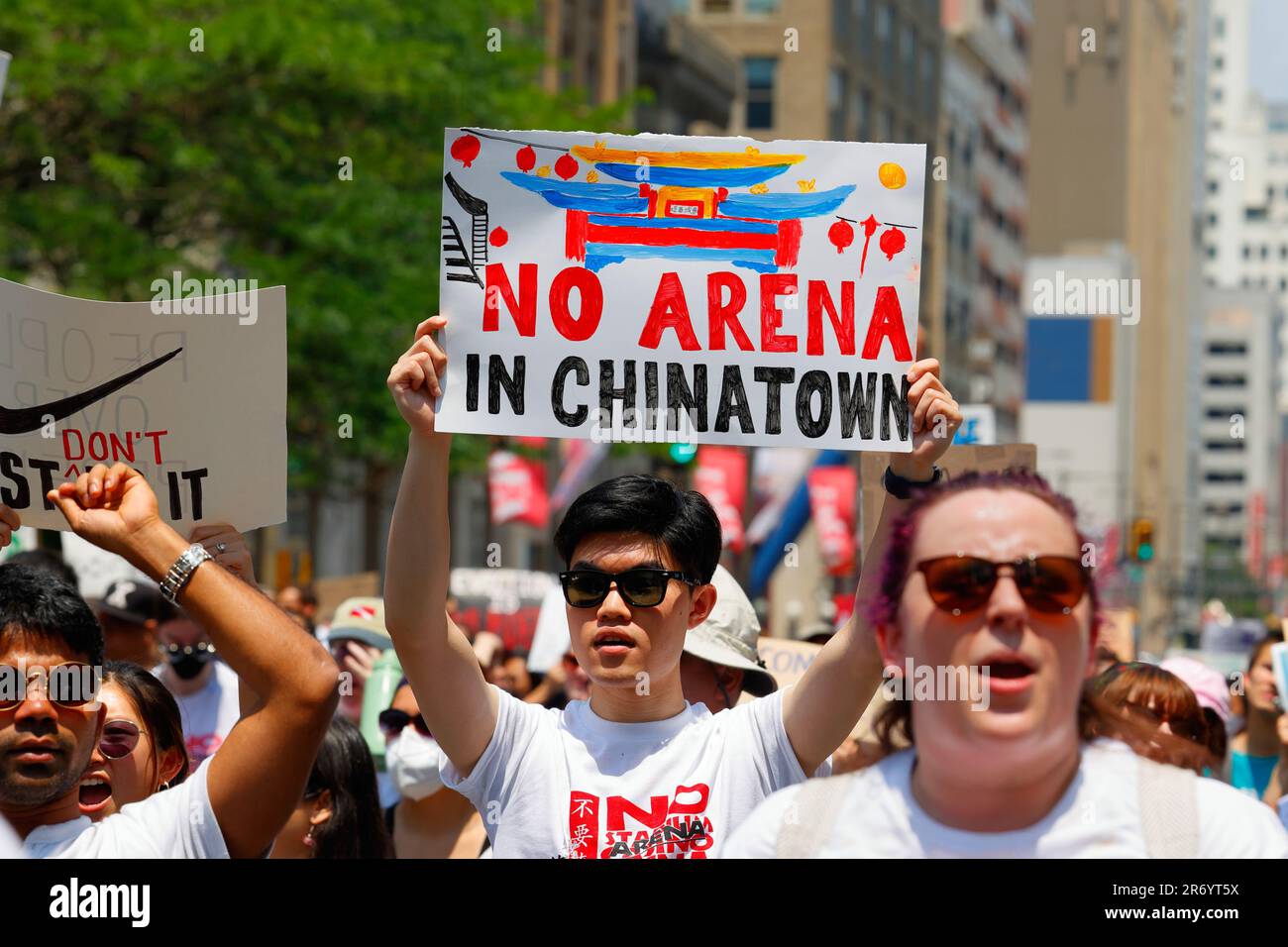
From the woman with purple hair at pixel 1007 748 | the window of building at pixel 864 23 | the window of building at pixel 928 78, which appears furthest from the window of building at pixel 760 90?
the woman with purple hair at pixel 1007 748

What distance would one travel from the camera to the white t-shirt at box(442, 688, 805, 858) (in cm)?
354

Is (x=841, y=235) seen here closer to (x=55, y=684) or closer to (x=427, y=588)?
(x=427, y=588)

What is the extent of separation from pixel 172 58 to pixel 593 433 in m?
14.5

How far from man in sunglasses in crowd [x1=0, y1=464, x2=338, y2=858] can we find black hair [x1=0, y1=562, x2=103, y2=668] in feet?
0.27

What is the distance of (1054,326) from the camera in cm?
6488

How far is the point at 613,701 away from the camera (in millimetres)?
3709

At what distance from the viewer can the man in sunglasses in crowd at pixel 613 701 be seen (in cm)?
356

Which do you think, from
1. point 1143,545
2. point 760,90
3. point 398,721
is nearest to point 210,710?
point 398,721

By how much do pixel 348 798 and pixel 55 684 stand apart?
149 centimetres

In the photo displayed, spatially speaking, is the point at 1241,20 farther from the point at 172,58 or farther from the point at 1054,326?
the point at 172,58

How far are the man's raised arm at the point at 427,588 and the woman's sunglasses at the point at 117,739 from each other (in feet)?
2.18

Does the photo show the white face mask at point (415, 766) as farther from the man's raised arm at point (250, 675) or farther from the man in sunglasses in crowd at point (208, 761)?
the man's raised arm at point (250, 675)

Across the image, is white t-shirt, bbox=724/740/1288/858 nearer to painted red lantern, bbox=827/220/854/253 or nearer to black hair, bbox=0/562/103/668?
black hair, bbox=0/562/103/668
